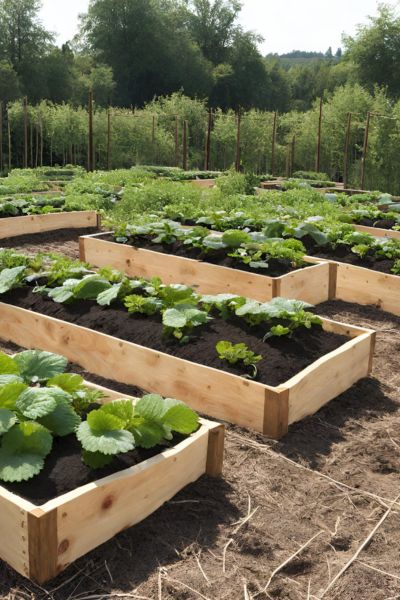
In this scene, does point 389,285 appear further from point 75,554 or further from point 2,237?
point 2,237

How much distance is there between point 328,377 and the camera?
4.46 metres

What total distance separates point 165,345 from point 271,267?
2.28 metres

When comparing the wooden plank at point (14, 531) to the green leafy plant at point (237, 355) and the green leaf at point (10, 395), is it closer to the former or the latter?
the green leaf at point (10, 395)

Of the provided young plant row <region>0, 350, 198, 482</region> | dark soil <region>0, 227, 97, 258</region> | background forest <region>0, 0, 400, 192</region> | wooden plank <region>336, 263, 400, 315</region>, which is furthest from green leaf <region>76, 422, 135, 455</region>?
background forest <region>0, 0, 400, 192</region>

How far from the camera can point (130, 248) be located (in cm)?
746

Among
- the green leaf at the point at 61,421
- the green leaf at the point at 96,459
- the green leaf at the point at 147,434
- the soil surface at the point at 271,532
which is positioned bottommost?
the soil surface at the point at 271,532

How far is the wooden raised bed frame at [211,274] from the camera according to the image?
6.35 m

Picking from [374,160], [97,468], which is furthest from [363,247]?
[374,160]

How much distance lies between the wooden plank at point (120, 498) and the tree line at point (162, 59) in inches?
1372

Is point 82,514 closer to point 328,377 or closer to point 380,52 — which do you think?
point 328,377

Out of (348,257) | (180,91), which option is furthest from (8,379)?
(180,91)

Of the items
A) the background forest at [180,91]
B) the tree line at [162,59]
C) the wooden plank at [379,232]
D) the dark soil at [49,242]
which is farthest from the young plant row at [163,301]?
the tree line at [162,59]

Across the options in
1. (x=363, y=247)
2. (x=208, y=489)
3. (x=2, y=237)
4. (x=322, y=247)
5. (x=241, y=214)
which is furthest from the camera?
(x=2, y=237)

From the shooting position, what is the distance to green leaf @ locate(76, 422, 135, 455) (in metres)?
2.88
